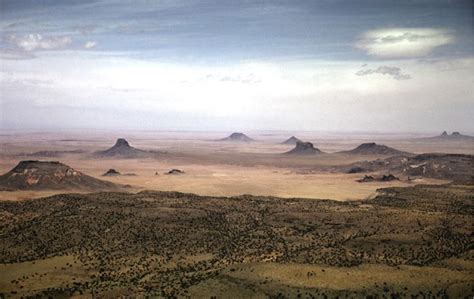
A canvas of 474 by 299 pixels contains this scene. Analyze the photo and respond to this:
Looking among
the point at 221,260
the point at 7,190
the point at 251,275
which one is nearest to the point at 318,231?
the point at 221,260

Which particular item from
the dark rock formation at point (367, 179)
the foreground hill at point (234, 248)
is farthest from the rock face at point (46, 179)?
the dark rock formation at point (367, 179)

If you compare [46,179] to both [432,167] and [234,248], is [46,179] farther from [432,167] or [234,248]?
[432,167]

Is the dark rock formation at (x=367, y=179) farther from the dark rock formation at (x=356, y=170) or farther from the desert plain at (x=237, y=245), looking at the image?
the desert plain at (x=237, y=245)

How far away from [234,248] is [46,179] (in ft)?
233

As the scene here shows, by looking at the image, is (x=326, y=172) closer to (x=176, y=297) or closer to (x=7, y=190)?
(x=7, y=190)

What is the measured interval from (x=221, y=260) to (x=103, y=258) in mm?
13196

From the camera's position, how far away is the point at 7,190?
106 metres

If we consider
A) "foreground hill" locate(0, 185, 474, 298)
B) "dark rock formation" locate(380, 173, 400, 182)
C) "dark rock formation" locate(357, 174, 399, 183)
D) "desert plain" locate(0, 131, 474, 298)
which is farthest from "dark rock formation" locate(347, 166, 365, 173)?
"foreground hill" locate(0, 185, 474, 298)

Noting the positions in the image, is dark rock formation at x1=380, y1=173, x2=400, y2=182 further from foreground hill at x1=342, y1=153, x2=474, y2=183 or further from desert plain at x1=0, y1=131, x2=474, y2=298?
desert plain at x1=0, y1=131, x2=474, y2=298

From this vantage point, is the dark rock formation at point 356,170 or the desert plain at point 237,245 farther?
the dark rock formation at point 356,170

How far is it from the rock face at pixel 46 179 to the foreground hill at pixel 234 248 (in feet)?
89.0

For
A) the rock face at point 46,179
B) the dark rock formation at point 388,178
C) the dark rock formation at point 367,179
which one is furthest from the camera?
the dark rock formation at point 388,178

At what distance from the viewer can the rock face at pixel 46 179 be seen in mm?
110125

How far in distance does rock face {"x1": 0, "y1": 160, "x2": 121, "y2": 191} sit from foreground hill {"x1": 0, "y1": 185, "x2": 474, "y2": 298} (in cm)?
2711
